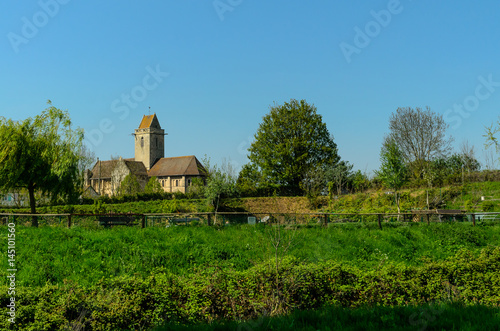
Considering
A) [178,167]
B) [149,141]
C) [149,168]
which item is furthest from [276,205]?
[149,141]

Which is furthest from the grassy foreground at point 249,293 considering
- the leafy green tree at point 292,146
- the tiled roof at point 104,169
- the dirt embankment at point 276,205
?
the tiled roof at point 104,169

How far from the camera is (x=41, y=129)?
2631 centimetres

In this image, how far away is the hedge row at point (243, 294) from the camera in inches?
272

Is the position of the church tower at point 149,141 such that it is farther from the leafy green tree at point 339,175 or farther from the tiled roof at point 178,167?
the leafy green tree at point 339,175

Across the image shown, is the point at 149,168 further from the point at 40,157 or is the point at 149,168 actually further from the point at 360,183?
the point at 40,157

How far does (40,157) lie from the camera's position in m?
24.8

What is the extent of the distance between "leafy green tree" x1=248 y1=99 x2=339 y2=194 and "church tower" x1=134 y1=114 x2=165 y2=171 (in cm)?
3971

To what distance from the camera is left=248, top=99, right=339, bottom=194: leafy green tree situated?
47.2m

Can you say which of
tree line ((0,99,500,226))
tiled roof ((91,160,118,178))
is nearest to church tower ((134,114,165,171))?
tiled roof ((91,160,118,178))

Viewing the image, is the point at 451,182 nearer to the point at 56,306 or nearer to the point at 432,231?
the point at 432,231

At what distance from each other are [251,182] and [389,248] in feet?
115

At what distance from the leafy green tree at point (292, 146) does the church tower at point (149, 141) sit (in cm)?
3971

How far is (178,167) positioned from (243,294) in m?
70.2

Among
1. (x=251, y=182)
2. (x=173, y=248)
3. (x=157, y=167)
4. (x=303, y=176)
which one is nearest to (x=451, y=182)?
(x=303, y=176)
